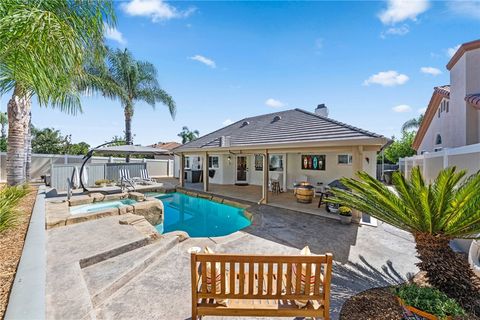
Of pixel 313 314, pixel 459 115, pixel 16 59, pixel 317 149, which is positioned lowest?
pixel 313 314

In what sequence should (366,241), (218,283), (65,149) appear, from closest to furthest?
(218,283), (366,241), (65,149)

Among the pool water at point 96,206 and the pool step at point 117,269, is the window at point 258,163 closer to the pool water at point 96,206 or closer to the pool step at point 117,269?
the pool water at point 96,206

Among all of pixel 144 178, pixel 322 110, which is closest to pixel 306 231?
pixel 322 110

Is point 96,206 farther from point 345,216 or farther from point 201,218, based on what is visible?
point 345,216

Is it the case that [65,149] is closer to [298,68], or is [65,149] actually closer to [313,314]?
[298,68]

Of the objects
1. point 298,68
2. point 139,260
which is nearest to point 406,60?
point 298,68

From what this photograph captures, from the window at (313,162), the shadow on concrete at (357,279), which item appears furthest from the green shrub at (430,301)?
the window at (313,162)

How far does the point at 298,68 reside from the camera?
12703 mm

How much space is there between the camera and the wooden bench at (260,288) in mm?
2391

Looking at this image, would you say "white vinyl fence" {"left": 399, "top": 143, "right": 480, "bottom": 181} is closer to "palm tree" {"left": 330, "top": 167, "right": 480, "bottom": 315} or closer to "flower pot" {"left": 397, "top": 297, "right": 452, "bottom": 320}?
"palm tree" {"left": 330, "top": 167, "right": 480, "bottom": 315}

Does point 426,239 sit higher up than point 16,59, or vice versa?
point 16,59

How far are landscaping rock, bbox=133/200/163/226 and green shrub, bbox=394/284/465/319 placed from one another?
8321 millimetres

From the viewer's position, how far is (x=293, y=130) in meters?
11.5

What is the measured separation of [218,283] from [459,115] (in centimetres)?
1320
